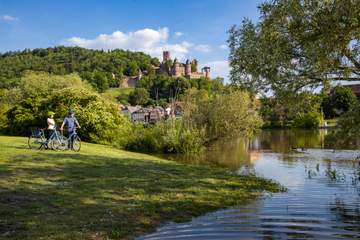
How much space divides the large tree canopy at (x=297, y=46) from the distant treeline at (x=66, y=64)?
318 feet

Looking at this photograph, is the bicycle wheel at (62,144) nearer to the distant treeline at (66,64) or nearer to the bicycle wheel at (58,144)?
the bicycle wheel at (58,144)

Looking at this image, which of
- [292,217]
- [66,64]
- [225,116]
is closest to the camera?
[292,217]

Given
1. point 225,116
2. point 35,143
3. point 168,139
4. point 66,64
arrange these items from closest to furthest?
point 35,143 < point 168,139 < point 225,116 < point 66,64

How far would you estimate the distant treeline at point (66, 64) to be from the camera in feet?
435

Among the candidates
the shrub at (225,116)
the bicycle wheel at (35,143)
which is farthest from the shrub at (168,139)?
the bicycle wheel at (35,143)

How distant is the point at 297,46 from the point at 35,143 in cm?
1586

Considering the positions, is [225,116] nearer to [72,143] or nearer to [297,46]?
[72,143]

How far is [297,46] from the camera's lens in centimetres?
1398

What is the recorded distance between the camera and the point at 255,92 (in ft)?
55.0

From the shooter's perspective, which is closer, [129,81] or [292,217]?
[292,217]

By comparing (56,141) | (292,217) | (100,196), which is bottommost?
(292,217)

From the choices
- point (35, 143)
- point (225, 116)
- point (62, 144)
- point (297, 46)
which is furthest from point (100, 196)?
point (225, 116)

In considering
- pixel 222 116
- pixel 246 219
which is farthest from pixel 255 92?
pixel 222 116

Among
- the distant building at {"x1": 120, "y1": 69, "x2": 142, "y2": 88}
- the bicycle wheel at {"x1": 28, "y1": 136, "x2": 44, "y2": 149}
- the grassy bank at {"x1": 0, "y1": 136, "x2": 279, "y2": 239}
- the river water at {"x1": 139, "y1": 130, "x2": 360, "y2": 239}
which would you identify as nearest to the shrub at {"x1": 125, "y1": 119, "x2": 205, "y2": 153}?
the bicycle wheel at {"x1": 28, "y1": 136, "x2": 44, "y2": 149}
